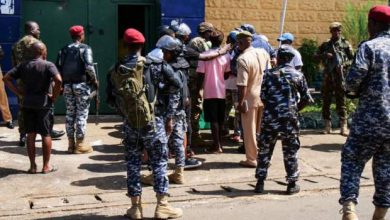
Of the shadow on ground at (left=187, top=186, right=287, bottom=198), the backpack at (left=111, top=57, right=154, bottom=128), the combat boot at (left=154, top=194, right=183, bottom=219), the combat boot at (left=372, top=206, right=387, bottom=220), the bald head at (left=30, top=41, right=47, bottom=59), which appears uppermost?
the bald head at (left=30, top=41, right=47, bottom=59)

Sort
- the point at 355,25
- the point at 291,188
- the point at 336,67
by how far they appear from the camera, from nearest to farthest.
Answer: the point at 291,188 → the point at 336,67 → the point at 355,25

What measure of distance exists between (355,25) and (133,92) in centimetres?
743

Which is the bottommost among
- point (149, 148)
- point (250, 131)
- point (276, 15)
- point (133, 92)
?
point (250, 131)

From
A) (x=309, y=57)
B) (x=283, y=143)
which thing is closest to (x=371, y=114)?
(x=283, y=143)

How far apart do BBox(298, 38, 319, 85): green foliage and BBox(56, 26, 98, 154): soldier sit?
512 cm

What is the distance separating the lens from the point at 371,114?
4980 millimetres

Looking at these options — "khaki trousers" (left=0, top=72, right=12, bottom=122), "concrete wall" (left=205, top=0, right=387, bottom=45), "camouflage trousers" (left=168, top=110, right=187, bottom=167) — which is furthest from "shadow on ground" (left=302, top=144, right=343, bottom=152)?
"khaki trousers" (left=0, top=72, right=12, bottom=122)

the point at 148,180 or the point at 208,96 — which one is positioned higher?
the point at 208,96

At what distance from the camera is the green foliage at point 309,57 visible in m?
11.8

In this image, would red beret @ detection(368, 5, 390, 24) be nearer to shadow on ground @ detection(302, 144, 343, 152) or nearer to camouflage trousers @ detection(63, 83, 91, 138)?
shadow on ground @ detection(302, 144, 343, 152)

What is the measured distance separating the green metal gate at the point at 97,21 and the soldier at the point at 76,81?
217 centimetres

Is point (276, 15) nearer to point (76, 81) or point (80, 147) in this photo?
point (76, 81)

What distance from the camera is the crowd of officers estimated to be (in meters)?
5.03

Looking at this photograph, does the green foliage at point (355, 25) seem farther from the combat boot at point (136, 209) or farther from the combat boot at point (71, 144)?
the combat boot at point (136, 209)
